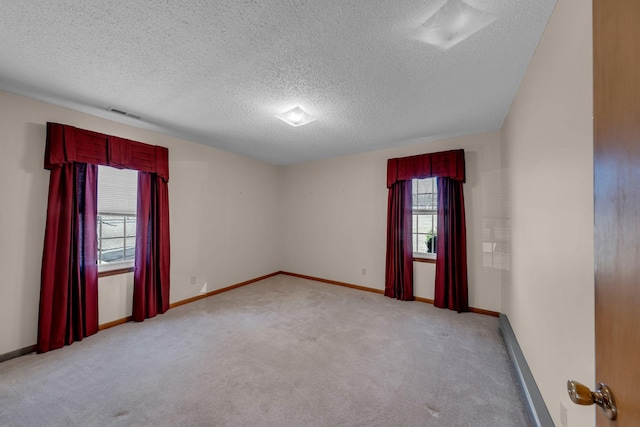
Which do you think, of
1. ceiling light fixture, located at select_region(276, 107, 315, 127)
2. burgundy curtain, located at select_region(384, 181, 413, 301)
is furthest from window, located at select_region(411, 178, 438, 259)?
ceiling light fixture, located at select_region(276, 107, 315, 127)

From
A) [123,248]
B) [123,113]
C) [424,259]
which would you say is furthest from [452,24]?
[123,248]

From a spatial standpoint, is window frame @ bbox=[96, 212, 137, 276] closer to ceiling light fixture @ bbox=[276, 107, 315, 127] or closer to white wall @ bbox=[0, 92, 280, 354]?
white wall @ bbox=[0, 92, 280, 354]

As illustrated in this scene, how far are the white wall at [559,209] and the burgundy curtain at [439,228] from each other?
1.25 metres

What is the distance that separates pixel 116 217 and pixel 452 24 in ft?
12.5

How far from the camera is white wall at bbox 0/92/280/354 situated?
2.16 meters

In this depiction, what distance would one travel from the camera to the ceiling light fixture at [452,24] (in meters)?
1.31

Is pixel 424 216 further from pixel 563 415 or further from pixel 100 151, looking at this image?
pixel 100 151

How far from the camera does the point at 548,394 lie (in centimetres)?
142

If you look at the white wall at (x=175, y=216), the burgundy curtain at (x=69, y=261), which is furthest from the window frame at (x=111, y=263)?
the burgundy curtain at (x=69, y=261)

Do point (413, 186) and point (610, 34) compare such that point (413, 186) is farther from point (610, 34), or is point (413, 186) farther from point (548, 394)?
point (610, 34)

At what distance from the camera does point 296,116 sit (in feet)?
8.45

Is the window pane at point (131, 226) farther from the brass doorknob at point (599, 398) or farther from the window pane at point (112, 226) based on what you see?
the brass doorknob at point (599, 398)

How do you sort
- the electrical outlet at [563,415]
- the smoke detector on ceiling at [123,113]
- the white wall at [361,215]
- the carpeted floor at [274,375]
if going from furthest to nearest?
the white wall at [361,215]
the smoke detector on ceiling at [123,113]
the carpeted floor at [274,375]
the electrical outlet at [563,415]

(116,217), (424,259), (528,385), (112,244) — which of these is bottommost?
(528,385)
